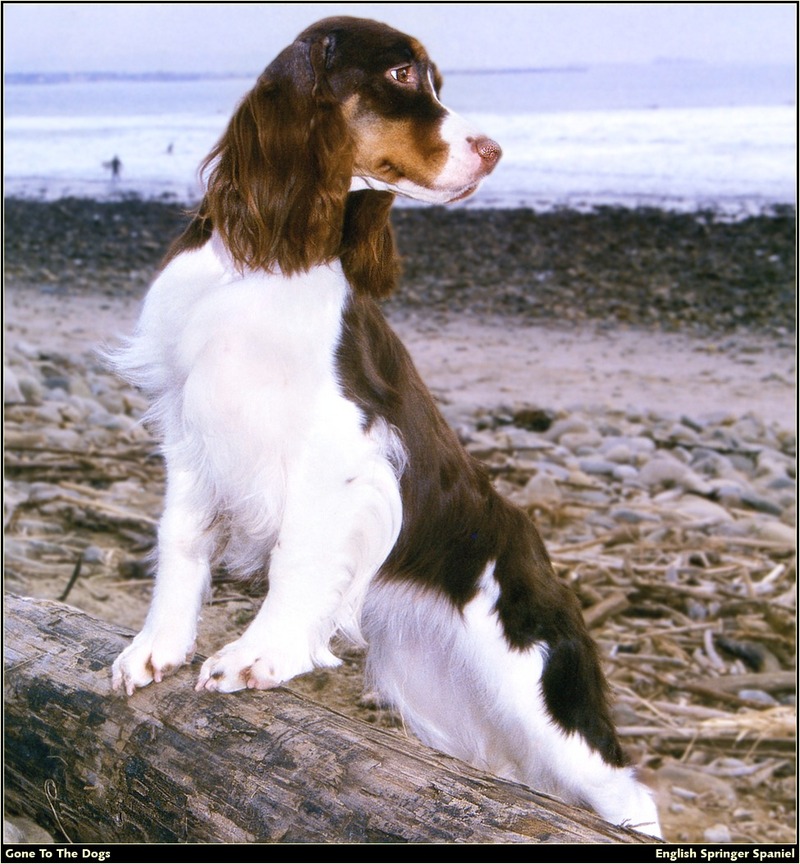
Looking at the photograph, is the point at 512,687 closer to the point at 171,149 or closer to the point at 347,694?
the point at 347,694

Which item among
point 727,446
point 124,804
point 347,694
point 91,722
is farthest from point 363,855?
point 727,446

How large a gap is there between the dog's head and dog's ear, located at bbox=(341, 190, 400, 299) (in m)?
0.06

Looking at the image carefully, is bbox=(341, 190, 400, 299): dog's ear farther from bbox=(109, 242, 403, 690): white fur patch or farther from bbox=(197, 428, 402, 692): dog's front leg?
bbox=(197, 428, 402, 692): dog's front leg

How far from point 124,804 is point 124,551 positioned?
2207 mm

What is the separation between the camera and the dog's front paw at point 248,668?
2.04 m

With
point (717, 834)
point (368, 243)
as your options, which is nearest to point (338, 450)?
point (368, 243)

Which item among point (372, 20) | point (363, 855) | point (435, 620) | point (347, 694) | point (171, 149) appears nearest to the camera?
point (363, 855)

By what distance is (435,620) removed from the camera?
2428 mm

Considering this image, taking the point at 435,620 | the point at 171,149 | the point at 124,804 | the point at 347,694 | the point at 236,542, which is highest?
A: the point at 171,149

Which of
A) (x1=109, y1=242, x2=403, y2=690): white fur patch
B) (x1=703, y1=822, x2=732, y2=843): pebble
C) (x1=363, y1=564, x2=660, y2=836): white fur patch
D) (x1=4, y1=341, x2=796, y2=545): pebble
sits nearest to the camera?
(x1=109, y1=242, x2=403, y2=690): white fur patch

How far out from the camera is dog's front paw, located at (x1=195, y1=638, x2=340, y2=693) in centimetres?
204

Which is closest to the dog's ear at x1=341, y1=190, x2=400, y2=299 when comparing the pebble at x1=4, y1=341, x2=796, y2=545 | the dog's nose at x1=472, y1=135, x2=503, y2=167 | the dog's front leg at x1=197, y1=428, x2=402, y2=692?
the dog's nose at x1=472, y1=135, x2=503, y2=167

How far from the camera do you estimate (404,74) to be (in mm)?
2029

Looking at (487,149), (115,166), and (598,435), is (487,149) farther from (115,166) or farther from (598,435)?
(115,166)
